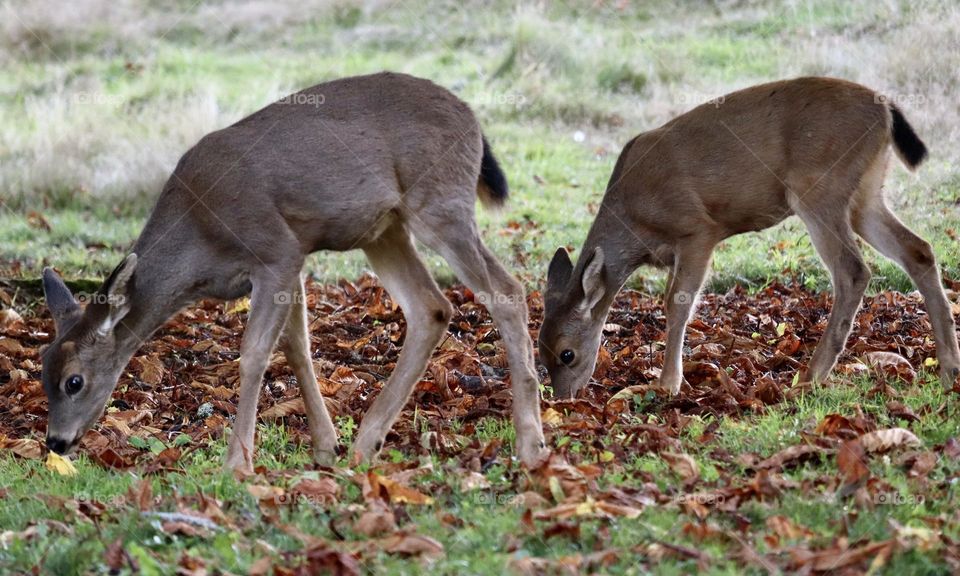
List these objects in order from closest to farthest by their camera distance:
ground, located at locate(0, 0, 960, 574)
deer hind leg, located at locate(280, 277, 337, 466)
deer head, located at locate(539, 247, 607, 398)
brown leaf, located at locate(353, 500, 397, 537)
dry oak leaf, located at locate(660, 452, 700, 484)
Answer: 1. ground, located at locate(0, 0, 960, 574)
2. brown leaf, located at locate(353, 500, 397, 537)
3. dry oak leaf, located at locate(660, 452, 700, 484)
4. deer hind leg, located at locate(280, 277, 337, 466)
5. deer head, located at locate(539, 247, 607, 398)

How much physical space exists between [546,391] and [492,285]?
1752 millimetres

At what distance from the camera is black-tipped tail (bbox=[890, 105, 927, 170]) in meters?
7.58

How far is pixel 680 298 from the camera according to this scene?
7902 mm

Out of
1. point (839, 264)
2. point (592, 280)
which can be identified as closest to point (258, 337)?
point (592, 280)

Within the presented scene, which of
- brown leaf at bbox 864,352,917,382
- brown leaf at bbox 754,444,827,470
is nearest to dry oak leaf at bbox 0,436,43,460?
brown leaf at bbox 754,444,827,470

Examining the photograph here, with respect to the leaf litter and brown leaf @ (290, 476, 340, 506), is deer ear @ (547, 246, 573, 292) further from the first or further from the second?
brown leaf @ (290, 476, 340, 506)

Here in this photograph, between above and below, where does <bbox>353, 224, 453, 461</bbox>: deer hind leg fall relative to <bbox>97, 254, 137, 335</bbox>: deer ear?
below

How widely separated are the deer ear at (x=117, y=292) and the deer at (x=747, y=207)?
2.64 metres

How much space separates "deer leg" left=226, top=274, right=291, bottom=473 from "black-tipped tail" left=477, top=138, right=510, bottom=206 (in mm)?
1294

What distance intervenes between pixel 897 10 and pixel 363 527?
1440 centimetres

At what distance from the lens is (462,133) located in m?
6.87

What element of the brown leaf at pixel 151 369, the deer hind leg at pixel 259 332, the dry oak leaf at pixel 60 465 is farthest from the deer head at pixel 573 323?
the dry oak leaf at pixel 60 465

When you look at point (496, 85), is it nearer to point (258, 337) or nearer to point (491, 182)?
point (491, 182)

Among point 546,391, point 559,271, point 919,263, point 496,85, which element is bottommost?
point 496,85
